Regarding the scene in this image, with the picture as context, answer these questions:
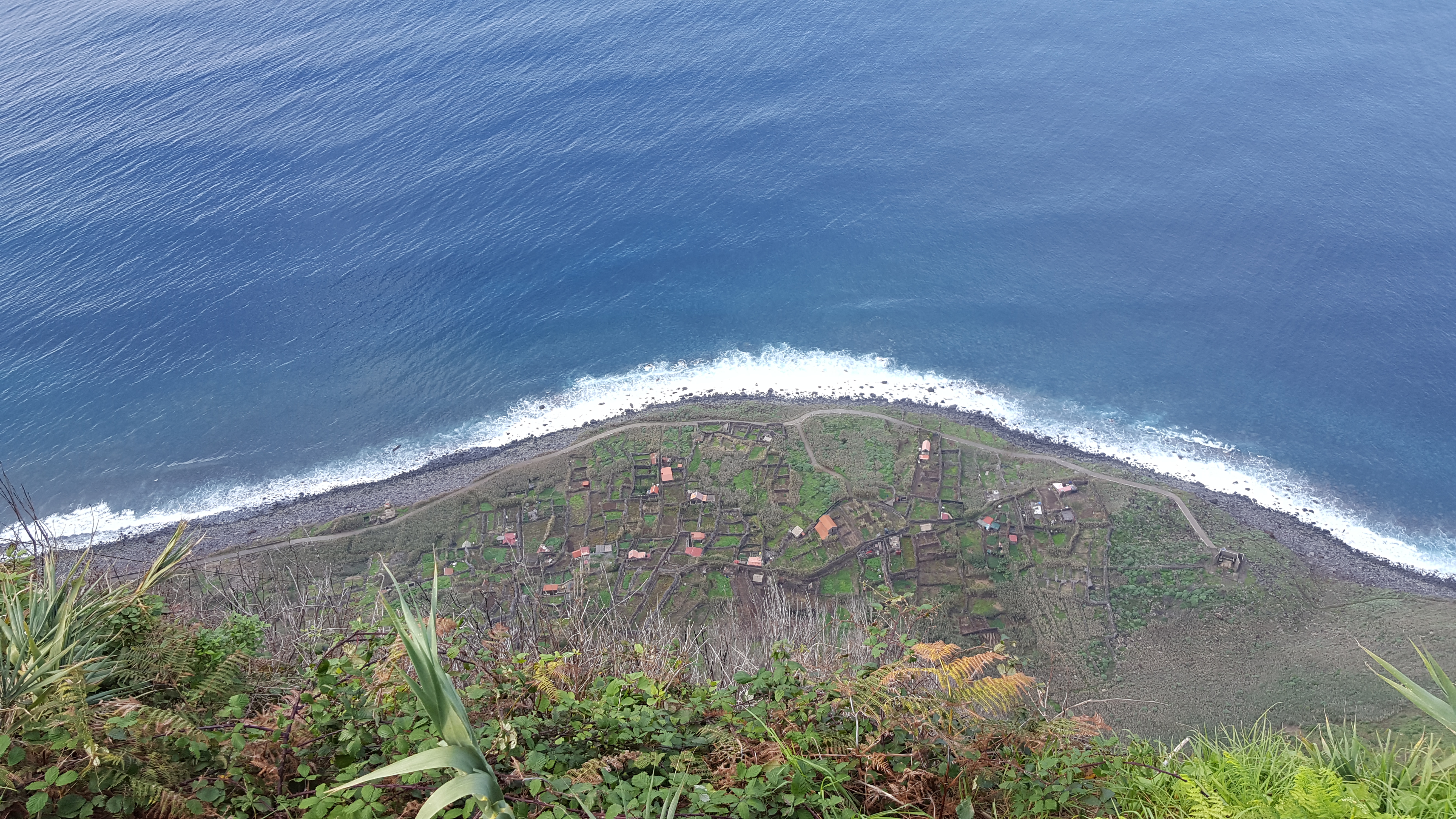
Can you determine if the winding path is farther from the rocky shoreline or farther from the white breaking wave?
the white breaking wave

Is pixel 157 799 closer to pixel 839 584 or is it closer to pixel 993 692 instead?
pixel 993 692

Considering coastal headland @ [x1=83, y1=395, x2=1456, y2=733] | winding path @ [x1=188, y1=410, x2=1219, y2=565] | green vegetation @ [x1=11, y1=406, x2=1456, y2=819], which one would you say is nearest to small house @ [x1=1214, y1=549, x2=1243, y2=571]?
coastal headland @ [x1=83, y1=395, x2=1456, y2=733]

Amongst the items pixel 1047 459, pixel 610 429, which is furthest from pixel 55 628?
pixel 1047 459

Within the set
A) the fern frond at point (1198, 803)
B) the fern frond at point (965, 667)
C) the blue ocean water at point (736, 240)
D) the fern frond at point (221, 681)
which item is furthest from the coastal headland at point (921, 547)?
the fern frond at point (1198, 803)

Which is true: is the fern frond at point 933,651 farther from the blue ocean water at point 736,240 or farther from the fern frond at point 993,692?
the blue ocean water at point 736,240

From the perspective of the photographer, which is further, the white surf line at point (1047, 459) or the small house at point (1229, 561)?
the white surf line at point (1047, 459)
